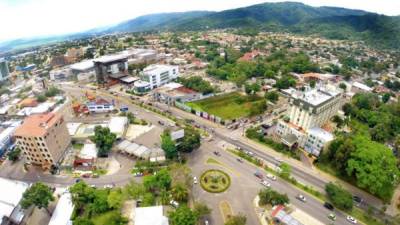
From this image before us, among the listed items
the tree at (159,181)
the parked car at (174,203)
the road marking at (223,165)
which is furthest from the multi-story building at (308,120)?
the parked car at (174,203)

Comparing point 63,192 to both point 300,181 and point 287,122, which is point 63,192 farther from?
point 287,122

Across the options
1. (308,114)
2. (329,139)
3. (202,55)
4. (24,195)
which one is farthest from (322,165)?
(202,55)

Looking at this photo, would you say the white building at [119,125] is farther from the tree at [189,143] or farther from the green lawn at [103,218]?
the green lawn at [103,218]

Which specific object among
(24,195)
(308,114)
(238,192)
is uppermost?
(308,114)

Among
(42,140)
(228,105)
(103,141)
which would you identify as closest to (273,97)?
(228,105)

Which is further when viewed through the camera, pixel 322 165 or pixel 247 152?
pixel 247 152

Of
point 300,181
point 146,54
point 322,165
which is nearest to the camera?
point 300,181
